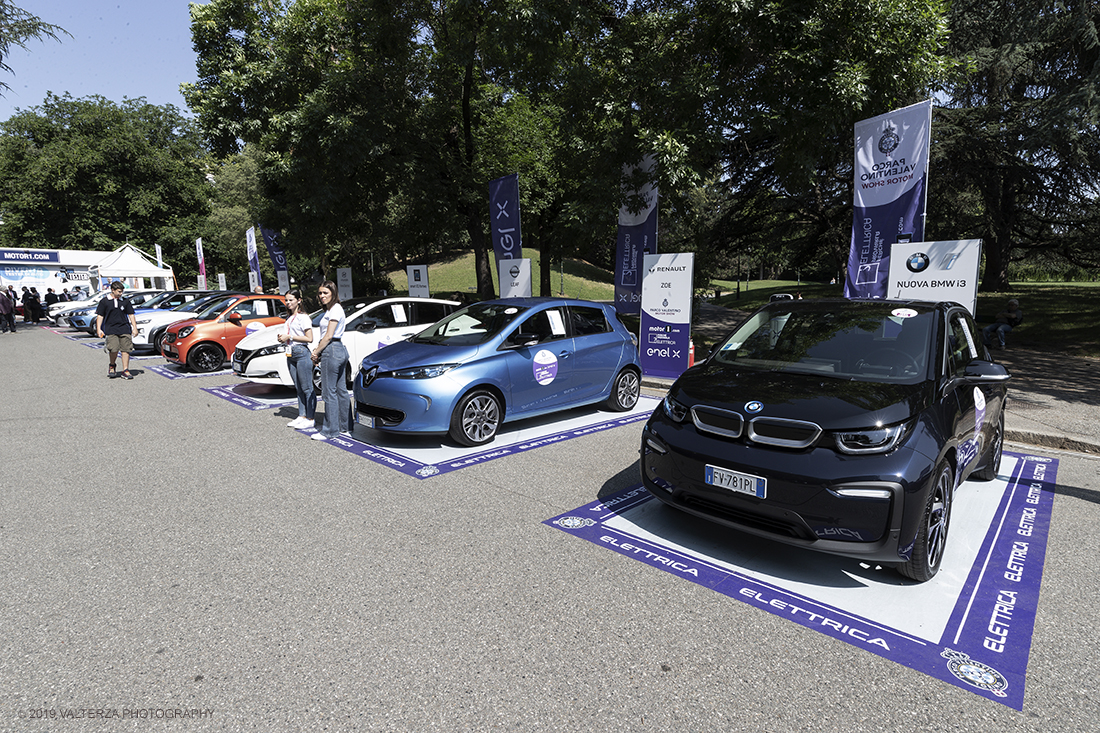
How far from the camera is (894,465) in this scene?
331 centimetres

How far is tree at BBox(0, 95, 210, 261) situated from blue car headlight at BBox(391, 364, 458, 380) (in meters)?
52.3

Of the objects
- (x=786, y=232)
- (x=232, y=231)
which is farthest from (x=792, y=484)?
(x=232, y=231)

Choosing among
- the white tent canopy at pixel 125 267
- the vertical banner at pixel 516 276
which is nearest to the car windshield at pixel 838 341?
the vertical banner at pixel 516 276

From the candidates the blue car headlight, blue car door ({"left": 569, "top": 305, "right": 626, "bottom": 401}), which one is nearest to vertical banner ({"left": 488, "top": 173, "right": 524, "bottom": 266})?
blue car door ({"left": 569, "top": 305, "right": 626, "bottom": 401})

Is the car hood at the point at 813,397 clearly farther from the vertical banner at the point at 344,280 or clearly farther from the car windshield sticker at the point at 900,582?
the vertical banner at the point at 344,280

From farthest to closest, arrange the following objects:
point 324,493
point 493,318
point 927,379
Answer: point 493,318 → point 324,493 → point 927,379

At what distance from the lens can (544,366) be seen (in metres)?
7.26

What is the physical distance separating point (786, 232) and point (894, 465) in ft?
79.1

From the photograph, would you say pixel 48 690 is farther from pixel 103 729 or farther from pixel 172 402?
pixel 172 402

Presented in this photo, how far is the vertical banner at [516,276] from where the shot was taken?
11.4 m

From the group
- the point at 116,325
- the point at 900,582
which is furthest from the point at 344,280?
the point at 900,582

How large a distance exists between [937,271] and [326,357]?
7.82m

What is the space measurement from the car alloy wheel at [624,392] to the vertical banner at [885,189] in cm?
383

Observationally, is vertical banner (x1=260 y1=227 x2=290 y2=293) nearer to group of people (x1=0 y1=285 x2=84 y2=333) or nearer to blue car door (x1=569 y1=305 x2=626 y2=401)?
group of people (x1=0 y1=285 x2=84 y2=333)
